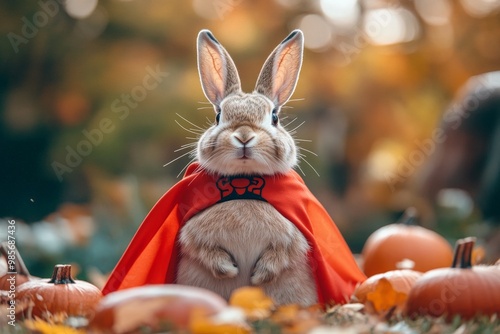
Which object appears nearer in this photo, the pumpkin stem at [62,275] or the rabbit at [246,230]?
the rabbit at [246,230]

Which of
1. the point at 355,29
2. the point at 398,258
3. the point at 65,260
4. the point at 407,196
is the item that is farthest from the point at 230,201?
the point at 355,29

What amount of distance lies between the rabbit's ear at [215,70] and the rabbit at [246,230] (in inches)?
6.2

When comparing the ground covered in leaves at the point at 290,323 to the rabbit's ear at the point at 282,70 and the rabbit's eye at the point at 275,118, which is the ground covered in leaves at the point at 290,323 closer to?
the rabbit's eye at the point at 275,118

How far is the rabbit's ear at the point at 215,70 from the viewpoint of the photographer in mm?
3541

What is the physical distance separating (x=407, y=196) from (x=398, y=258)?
3889mm

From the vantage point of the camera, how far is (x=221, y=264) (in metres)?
3.19

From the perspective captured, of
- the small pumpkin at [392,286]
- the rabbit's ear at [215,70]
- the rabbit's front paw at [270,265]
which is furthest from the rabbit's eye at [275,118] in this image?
the small pumpkin at [392,286]

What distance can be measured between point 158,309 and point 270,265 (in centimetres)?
100

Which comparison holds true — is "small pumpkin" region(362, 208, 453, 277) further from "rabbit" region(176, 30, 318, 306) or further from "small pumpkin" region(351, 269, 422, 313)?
"rabbit" region(176, 30, 318, 306)

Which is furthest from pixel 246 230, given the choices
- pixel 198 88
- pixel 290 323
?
pixel 198 88

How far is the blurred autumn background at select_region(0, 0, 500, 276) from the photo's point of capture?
9.09 metres

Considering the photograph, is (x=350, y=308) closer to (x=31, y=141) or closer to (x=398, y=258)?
(x=398, y=258)

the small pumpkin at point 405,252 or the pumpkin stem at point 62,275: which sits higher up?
the pumpkin stem at point 62,275

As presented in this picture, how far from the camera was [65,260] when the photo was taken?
228 inches
